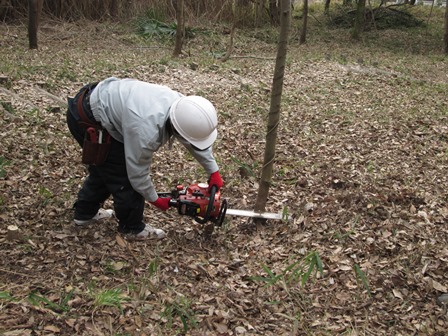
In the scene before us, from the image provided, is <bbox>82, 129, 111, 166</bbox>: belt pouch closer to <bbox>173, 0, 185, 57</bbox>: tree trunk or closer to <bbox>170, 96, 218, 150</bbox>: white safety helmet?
<bbox>170, 96, 218, 150</bbox>: white safety helmet

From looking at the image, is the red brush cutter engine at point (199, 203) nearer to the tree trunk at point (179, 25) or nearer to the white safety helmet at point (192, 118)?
the white safety helmet at point (192, 118)

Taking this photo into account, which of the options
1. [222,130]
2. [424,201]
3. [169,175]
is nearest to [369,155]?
[424,201]

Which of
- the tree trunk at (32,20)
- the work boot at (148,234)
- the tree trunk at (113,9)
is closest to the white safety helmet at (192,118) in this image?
the work boot at (148,234)

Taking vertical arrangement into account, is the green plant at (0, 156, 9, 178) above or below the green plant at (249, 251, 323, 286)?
above

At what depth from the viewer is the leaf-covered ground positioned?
254cm

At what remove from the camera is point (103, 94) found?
2.81 m

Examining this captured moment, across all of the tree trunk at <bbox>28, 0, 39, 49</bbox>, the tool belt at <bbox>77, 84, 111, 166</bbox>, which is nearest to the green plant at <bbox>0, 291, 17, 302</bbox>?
the tool belt at <bbox>77, 84, 111, 166</bbox>

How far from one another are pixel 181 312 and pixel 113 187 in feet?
3.11

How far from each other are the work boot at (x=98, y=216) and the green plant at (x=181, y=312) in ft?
3.45

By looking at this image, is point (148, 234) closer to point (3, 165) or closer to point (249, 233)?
point (249, 233)

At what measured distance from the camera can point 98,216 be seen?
3.36 meters

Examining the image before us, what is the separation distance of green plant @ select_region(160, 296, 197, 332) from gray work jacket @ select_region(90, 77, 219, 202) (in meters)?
0.67

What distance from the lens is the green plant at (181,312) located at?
243 centimetres

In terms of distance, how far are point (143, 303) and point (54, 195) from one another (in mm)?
1540
